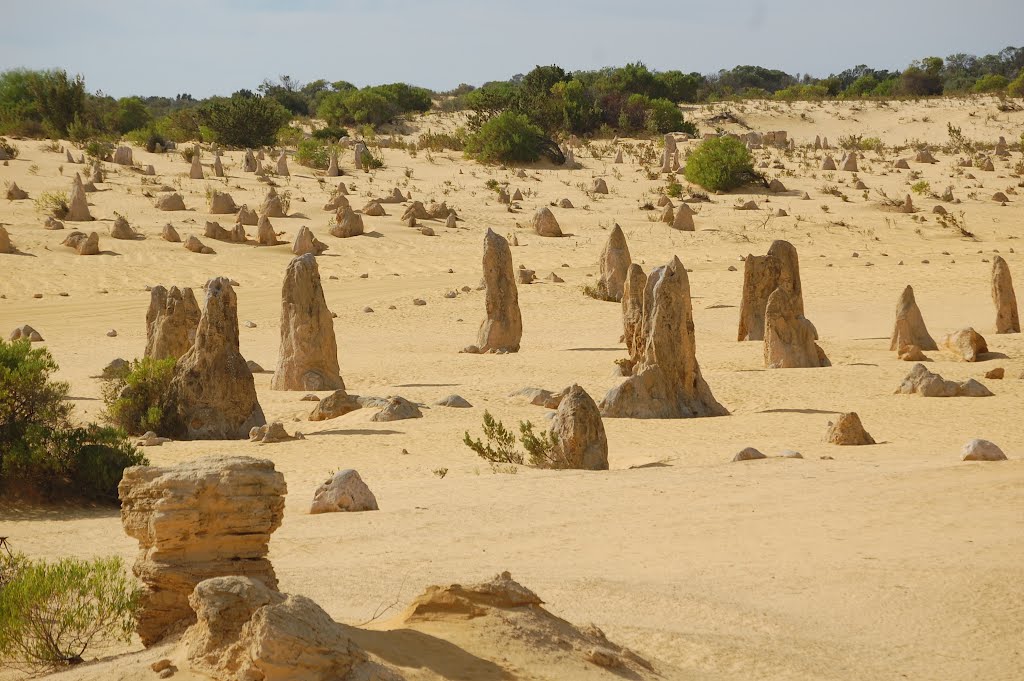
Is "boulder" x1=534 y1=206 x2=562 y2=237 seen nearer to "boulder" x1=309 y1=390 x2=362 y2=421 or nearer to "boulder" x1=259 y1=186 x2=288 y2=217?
"boulder" x1=259 y1=186 x2=288 y2=217

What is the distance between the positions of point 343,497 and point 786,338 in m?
8.89

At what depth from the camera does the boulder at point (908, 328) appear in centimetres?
1769

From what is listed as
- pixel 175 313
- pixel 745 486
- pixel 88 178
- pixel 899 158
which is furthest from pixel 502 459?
pixel 899 158

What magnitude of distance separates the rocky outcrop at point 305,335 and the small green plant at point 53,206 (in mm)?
15739

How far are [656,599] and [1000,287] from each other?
1351 centimetres

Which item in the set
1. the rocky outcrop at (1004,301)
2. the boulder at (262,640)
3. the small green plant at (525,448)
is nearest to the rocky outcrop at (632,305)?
the small green plant at (525,448)

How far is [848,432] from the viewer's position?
38.4ft

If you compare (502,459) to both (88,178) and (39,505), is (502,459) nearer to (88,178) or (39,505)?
(39,505)

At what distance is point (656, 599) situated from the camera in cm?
688

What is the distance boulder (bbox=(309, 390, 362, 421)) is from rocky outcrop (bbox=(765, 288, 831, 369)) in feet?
18.5

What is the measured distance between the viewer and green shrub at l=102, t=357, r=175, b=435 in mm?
12609

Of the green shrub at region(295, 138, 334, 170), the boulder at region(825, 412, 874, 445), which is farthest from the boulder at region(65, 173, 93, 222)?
the boulder at region(825, 412, 874, 445)

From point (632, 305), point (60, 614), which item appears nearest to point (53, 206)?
point (632, 305)

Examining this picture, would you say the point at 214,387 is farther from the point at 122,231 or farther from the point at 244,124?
the point at 244,124
